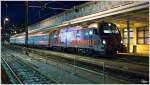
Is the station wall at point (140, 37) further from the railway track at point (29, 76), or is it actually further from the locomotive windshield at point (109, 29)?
the railway track at point (29, 76)

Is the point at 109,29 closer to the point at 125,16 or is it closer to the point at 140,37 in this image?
the point at 125,16

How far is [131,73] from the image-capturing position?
1282cm

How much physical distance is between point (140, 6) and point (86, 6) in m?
12.0

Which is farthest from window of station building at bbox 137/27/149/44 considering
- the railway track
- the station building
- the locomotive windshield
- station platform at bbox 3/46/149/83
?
the railway track

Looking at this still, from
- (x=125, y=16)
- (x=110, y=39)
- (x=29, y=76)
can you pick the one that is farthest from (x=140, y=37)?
(x=29, y=76)

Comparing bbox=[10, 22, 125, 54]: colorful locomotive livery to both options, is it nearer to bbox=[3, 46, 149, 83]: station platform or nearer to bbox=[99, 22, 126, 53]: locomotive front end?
bbox=[99, 22, 126, 53]: locomotive front end

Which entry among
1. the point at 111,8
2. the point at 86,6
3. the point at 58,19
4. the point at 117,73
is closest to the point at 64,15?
the point at 58,19

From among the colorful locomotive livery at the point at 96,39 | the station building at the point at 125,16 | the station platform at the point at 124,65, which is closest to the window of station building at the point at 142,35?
the station building at the point at 125,16

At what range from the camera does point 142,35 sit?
3222 centimetres

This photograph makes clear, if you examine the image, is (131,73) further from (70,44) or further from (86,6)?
(86,6)

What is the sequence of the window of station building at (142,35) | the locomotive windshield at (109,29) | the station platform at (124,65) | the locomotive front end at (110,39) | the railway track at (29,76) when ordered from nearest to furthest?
the railway track at (29,76)
the station platform at (124,65)
the locomotive front end at (110,39)
the locomotive windshield at (109,29)
the window of station building at (142,35)

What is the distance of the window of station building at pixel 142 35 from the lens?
103 ft

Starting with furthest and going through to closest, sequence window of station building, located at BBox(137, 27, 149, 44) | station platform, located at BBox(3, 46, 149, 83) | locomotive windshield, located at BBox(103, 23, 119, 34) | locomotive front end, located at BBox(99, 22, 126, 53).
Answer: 1. window of station building, located at BBox(137, 27, 149, 44)
2. locomotive windshield, located at BBox(103, 23, 119, 34)
3. locomotive front end, located at BBox(99, 22, 126, 53)
4. station platform, located at BBox(3, 46, 149, 83)

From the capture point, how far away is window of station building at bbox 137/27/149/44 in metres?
31.4
